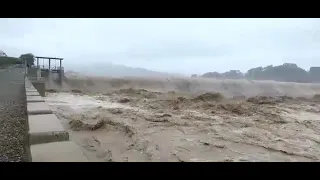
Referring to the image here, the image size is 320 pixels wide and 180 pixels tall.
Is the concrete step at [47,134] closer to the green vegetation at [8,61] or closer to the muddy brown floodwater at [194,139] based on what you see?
the muddy brown floodwater at [194,139]

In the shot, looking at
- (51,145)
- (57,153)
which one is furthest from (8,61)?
(57,153)

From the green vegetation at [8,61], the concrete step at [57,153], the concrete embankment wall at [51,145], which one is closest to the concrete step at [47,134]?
the concrete embankment wall at [51,145]

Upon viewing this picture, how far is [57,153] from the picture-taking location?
220 cm

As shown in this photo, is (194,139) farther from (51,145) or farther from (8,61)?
(8,61)

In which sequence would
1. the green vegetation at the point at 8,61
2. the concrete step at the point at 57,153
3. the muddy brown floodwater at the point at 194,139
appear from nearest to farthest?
the concrete step at the point at 57,153 < the muddy brown floodwater at the point at 194,139 < the green vegetation at the point at 8,61

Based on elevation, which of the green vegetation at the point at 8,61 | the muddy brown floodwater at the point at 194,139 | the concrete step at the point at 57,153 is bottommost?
the muddy brown floodwater at the point at 194,139

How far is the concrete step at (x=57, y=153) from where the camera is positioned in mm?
2025

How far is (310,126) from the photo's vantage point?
468 inches

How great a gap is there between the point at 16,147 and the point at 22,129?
148 centimetres
